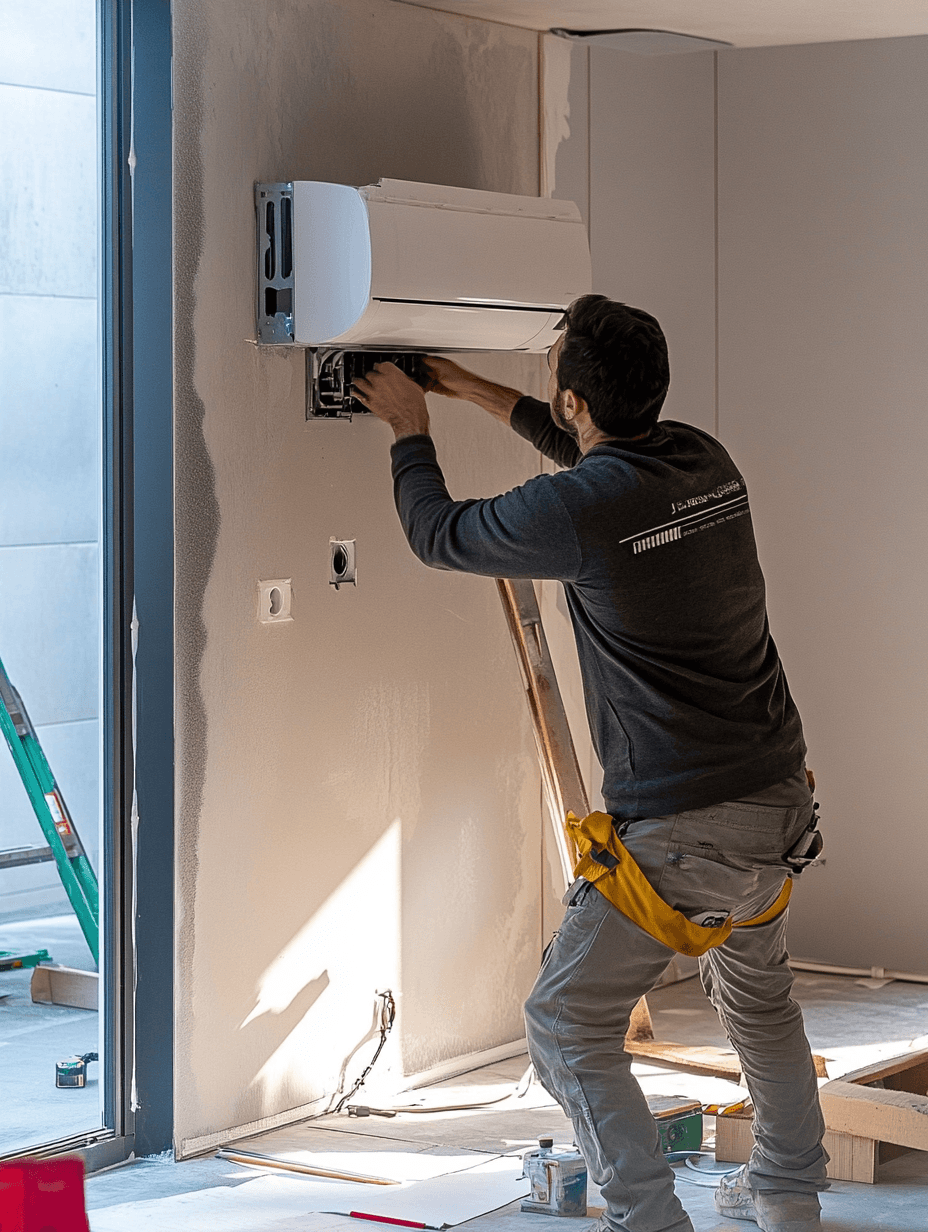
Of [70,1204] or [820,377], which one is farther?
[820,377]

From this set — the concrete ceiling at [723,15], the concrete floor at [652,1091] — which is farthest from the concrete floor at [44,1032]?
the concrete ceiling at [723,15]

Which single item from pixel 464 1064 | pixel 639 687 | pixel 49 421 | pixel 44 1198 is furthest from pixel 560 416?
pixel 464 1064

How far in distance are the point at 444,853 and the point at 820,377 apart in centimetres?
191

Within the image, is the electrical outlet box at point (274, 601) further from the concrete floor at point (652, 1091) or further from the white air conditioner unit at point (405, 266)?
the concrete floor at point (652, 1091)

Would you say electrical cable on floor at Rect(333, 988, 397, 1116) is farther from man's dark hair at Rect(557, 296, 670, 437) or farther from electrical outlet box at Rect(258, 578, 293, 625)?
man's dark hair at Rect(557, 296, 670, 437)

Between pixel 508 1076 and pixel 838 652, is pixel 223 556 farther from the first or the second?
pixel 838 652

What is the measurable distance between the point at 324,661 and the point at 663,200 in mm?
1876

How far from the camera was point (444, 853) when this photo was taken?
4.13 meters

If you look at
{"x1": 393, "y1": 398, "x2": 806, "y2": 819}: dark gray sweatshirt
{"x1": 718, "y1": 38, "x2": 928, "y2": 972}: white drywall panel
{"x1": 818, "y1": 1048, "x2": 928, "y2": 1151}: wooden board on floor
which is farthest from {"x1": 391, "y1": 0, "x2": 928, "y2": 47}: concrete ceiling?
{"x1": 818, "y1": 1048, "x2": 928, "y2": 1151}: wooden board on floor

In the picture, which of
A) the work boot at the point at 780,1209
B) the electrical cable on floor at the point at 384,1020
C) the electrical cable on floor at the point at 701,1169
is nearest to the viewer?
the work boot at the point at 780,1209

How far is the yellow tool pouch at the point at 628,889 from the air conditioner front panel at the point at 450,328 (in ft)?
3.62

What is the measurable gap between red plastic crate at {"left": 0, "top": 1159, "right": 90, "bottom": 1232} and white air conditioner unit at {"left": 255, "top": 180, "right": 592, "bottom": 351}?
5.64ft

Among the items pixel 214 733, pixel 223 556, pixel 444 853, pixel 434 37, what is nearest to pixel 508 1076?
pixel 444 853

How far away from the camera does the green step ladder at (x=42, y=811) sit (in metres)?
3.54
